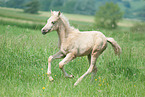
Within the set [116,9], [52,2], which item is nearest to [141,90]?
[52,2]

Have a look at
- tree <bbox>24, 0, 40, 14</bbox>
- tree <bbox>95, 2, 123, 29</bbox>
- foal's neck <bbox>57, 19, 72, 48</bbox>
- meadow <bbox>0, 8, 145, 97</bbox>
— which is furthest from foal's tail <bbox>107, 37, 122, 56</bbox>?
tree <bbox>95, 2, 123, 29</bbox>

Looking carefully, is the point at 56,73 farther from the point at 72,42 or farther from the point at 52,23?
the point at 52,23

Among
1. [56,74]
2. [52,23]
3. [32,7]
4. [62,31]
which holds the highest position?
[32,7]

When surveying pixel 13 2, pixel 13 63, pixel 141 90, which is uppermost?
pixel 13 2

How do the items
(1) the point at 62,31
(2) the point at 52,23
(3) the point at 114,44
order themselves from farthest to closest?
(3) the point at 114,44, (1) the point at 62,31, (2) the point at 52,23

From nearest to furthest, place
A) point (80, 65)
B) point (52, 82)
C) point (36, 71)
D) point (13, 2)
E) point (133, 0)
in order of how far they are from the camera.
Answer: point (52, 82) → point (36, 71) → point (80, 65) → point (13, 2) → point (133, 0)

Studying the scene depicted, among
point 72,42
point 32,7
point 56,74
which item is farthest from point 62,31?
point 32,7

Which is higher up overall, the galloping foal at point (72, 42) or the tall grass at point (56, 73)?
the galloping foal at point (72, 42)

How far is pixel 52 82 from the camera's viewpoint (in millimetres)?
4910

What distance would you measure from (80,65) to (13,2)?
1430cm

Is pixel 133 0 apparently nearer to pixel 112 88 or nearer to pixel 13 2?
pixel 13 2

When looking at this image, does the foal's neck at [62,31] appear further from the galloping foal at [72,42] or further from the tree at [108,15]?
the tree at [108,15]

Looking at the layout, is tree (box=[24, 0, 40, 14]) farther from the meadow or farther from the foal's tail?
the foal's tail

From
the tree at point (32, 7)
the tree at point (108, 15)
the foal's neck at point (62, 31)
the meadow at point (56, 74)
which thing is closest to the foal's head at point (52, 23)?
the foal's neck at point (62, 31)
